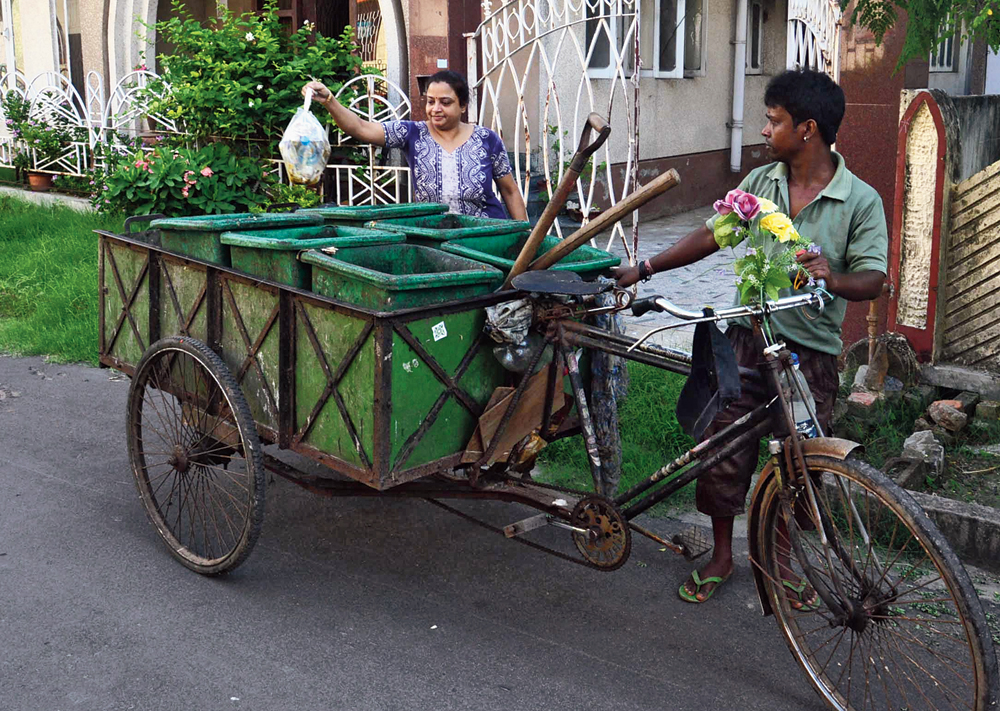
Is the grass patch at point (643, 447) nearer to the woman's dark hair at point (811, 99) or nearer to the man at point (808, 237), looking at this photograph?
the man at point (808, 237)

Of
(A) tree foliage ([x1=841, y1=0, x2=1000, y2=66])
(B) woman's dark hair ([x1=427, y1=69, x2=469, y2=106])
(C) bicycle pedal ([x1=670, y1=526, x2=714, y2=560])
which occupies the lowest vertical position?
(C) bicycle pedal ([x1=670, y1=526, x2=714, y2=560])

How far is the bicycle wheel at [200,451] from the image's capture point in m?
3.72

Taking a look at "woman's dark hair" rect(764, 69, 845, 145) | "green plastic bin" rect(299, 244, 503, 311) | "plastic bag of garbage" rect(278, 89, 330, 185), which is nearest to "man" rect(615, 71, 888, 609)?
"woman's dark hair" rect(764, 69, 845, 145)

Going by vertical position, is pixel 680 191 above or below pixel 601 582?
above

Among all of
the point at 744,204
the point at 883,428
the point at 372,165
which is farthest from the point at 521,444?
the point at 372,165

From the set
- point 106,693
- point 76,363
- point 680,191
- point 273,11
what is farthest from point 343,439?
point 680,191

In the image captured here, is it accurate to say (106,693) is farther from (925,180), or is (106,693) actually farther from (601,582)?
(925,180)

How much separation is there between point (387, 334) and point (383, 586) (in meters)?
1.14

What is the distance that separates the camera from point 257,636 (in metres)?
3.58

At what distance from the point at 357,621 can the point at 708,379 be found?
1460 millimetres

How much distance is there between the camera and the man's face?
3533 millimetres

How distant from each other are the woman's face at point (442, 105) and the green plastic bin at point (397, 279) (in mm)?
1384

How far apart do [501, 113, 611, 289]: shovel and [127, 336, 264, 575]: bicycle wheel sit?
3.52 feet

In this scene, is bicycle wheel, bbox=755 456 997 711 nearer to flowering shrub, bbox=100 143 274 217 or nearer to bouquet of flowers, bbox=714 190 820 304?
bouquet of flowers, bbox=714 190 820 304
